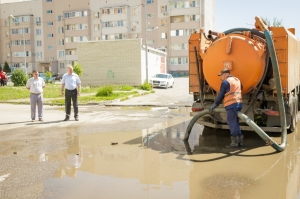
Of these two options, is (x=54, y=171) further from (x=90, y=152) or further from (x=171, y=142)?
(x=171, y=142)

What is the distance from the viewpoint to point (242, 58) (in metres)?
6.91

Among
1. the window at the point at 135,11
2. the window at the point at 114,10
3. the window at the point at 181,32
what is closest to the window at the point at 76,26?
the window at the point at 114,10

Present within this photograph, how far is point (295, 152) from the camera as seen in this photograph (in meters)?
6.49

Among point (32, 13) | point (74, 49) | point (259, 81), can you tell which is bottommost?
point (259, 81)

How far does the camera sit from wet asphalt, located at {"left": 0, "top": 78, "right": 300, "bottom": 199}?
4508 mm

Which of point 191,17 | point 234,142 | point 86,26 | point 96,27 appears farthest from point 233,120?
point 86,26

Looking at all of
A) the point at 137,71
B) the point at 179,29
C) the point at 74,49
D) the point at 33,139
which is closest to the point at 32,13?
the point at 74,49

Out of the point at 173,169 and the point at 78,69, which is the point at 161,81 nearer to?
the point at 78,69

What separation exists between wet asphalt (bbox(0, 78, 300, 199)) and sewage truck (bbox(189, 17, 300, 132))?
638 millimetres

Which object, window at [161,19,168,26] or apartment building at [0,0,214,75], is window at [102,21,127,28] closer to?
apartment building at [0,0,214,75]

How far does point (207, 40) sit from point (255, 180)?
14.1 feet

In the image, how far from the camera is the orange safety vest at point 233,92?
21.7ft

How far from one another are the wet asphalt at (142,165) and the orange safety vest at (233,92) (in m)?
1.02

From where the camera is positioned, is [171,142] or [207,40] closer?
[171,142]
